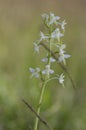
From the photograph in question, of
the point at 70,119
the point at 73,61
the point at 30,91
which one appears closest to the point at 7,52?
the point at 73,61

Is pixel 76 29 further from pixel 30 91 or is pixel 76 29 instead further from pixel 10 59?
pixel 30 91

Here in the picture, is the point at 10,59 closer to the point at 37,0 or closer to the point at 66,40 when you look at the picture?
the point at 66,40

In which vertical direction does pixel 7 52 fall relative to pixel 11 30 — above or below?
below

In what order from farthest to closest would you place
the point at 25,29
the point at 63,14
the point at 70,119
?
the point at 63,14 < the point at 25,29 < the point at 70,119

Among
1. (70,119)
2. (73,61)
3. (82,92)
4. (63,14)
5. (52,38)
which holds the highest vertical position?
(63,14)

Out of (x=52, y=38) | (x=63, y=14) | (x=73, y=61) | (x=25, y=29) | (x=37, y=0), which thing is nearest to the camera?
(x=52, y=38)

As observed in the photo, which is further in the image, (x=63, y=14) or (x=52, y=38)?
(x=63, y=14)

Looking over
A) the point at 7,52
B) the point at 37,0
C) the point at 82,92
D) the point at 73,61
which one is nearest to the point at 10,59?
the point at 7,52
